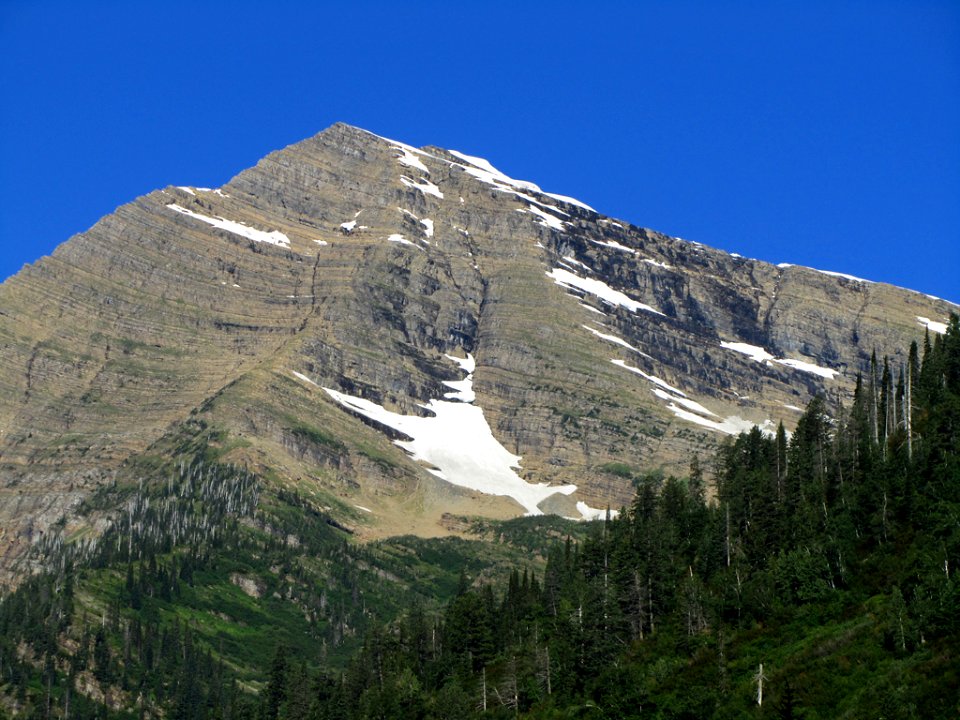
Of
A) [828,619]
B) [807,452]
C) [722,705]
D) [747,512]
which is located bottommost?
[722,705]

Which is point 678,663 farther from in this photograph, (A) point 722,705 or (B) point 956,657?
(B) point 956,657

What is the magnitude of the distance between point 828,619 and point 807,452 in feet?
155

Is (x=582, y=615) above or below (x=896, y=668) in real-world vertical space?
above

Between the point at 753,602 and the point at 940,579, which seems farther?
the point at 753,602

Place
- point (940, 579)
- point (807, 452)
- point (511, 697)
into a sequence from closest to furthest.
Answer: point (940, 579) < point (511, 697) < point (807, 452)

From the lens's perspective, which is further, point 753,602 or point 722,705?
point 753,602

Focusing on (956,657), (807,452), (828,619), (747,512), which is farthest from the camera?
(807,452)

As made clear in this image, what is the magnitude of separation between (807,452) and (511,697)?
48.3m

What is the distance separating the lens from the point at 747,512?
553ft

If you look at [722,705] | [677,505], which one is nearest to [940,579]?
[722,705]

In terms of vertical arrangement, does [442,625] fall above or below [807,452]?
below

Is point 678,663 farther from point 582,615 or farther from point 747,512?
point 747,512

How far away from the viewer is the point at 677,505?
19175cm

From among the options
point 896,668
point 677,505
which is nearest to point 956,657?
point 896,668
